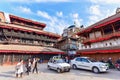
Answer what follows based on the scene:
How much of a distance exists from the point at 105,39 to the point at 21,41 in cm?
2026

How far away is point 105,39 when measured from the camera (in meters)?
27.9

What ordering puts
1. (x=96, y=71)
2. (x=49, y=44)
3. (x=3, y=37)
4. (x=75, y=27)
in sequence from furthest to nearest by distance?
(x=75, y=27) → (x=49, y=44) → (x=3, y=37) → (x=96, y=71)

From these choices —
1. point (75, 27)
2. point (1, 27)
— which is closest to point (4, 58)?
point (1, 27)

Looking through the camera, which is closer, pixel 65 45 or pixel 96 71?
pixel 96 71

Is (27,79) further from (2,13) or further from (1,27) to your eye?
(2,13)

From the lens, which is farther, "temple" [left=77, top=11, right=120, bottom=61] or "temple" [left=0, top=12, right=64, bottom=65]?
"temple" [left=0, top=12, right=64, bottom=65]

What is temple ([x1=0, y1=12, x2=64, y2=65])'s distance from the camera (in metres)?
29.1

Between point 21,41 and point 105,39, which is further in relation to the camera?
point 21,41

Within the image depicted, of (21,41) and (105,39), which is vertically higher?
(21,41)

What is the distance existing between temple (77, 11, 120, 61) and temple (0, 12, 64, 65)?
982cm

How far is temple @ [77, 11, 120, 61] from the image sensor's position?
23891mm

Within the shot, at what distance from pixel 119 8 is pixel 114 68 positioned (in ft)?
76.5

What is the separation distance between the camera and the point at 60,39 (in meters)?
49.2

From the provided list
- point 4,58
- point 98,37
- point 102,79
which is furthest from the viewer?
point 98,37
